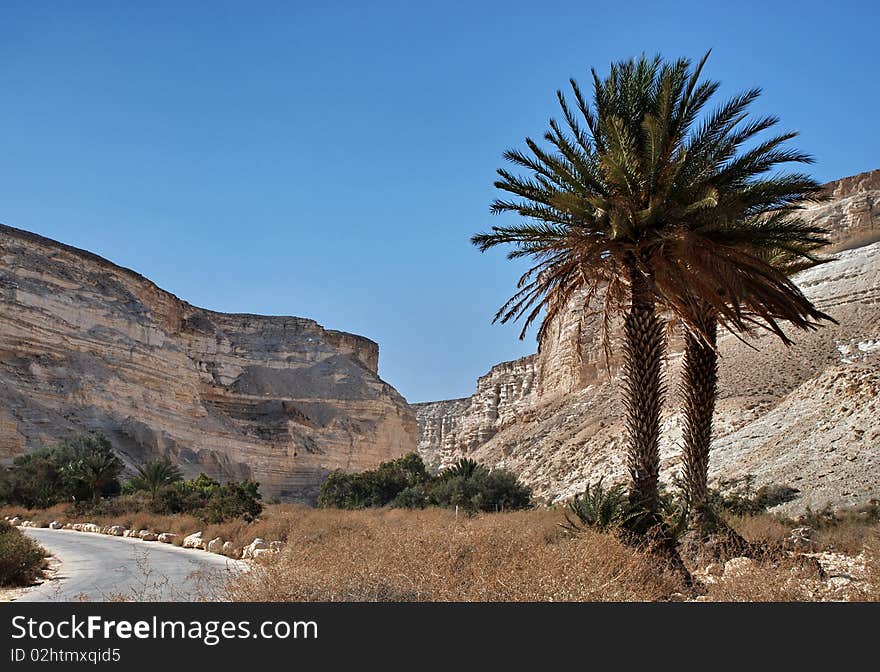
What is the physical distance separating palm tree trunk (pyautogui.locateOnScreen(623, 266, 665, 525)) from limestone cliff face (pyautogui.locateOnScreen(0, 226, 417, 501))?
36.6 m

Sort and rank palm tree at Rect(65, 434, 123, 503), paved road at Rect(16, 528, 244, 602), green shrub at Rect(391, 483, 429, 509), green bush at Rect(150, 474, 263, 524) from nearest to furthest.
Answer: paved road at Rect(16, 528, 244, 602)
green bush at Rect(150, 474, 263, 524)
green shrub at Rect(391, 483, 429, 509)
palm tree at Rect(65, 434, 123, 503)

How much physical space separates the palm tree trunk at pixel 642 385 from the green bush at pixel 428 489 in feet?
40.6

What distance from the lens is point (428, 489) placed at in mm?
32938

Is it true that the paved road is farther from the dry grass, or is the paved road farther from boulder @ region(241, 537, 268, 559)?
the dry grass

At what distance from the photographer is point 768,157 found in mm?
11461

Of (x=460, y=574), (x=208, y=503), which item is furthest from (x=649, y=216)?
(x=208, y=503)

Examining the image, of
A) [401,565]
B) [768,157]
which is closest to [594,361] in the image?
[768,157]

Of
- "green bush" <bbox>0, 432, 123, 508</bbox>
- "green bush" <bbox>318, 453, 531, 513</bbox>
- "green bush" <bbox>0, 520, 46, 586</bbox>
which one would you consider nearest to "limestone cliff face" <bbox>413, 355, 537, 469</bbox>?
"green bush" <bbox>318, 453, 531, 513</bbox>

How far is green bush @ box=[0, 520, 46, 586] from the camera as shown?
10516 millimetres

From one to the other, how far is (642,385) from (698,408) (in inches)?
102

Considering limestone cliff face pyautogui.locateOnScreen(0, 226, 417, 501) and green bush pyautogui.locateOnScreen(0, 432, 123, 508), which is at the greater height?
limestone cliff face pyautogui.locateOnScreen(0, 226, 417, 501)

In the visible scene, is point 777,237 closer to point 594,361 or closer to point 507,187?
point 507,187

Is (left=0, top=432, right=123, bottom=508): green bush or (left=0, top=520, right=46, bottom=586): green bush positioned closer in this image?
(left=0, top=520, right=46, bottom=586): green bush

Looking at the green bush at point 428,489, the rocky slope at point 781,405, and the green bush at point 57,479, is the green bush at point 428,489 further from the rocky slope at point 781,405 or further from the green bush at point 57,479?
the green bush at point 57,479
